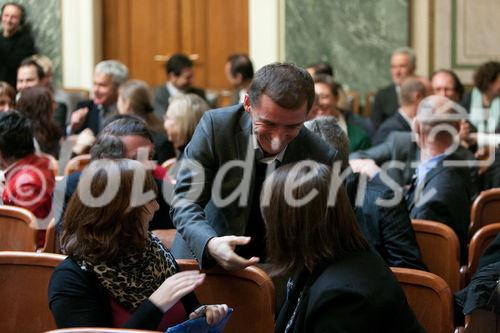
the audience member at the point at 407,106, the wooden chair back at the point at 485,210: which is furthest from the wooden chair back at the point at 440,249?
the audience member at the point at 407,106

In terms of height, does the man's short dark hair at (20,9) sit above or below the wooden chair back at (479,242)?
above

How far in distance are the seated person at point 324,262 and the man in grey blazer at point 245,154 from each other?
0.40 meters

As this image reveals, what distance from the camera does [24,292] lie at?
108 inches

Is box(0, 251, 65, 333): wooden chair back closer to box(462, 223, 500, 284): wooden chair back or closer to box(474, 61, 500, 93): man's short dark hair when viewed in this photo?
box(462, 223, 500, 284): wooden chair back

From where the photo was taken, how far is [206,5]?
346 inches

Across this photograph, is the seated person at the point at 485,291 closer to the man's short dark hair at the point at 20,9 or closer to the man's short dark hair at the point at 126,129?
the man's short dark hair at the point at 126,129

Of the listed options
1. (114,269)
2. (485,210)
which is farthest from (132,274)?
(485,210)

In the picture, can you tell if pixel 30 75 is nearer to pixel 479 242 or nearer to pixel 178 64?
pixel 178 64

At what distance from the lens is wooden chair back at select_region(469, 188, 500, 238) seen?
13.3ft

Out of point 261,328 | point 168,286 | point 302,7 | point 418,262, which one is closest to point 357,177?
point 418,262

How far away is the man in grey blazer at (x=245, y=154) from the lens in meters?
2.62

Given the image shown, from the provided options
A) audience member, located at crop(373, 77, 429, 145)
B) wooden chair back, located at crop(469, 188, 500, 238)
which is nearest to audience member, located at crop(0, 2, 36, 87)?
audience member, located at crop(373, 77, 429, 145)

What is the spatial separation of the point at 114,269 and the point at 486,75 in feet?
16.8

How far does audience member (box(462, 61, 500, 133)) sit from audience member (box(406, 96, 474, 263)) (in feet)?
8.63
